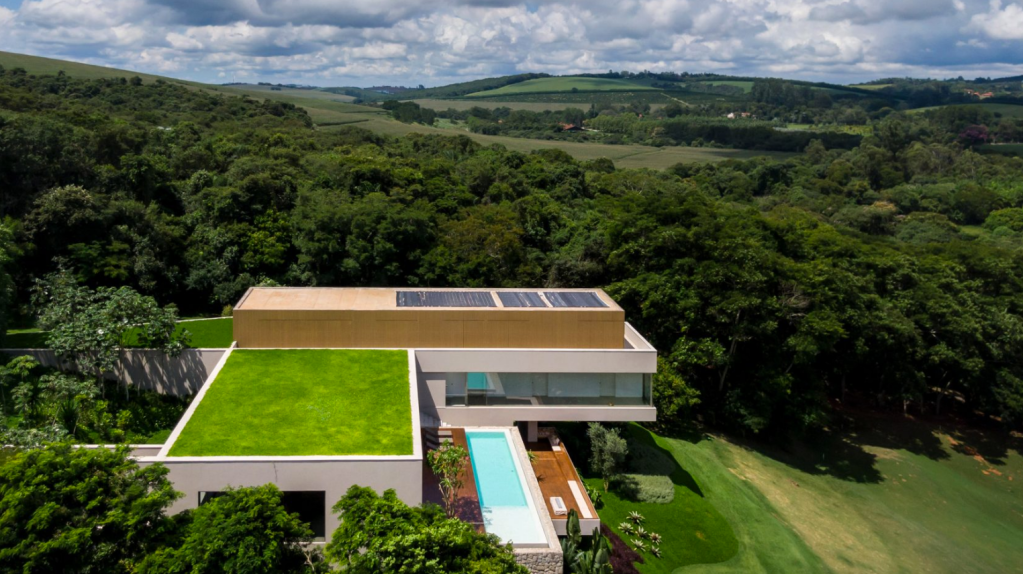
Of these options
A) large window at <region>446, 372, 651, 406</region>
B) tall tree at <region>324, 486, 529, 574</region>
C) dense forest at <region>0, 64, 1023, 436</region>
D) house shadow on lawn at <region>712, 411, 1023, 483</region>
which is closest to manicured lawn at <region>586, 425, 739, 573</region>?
large window at <region>446, 372, 651, 406</region>

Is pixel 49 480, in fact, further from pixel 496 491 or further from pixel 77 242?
pixel 77 242

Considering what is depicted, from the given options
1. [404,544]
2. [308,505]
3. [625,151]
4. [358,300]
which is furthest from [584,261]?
[625,151]

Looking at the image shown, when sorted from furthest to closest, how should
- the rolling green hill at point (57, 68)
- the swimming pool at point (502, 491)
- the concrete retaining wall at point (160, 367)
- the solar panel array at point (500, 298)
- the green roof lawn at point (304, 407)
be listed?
1. the rolling green hill at point (57, 68)
2. the solar panel array at point (500, 298)
3. the concrete retaining wall at point (160, 367)
4. the swimming pool at point (502, 491)
5. the green roof lawn at point (304, 407)

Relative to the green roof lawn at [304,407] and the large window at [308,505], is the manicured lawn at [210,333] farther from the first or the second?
the large window at [308,505]

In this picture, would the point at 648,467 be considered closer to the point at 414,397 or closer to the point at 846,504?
the point at 846,504

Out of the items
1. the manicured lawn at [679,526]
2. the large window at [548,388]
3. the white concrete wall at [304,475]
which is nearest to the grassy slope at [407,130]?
the large window at [548,388]

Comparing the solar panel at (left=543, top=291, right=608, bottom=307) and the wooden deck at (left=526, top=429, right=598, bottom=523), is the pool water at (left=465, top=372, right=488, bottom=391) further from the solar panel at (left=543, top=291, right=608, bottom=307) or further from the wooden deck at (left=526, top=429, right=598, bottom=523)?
the solar panel at (left=543, top=291, right=608, bottom=307)

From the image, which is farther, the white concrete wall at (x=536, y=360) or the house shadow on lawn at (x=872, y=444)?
the house shadow on lawn at (x=872, y=444)
